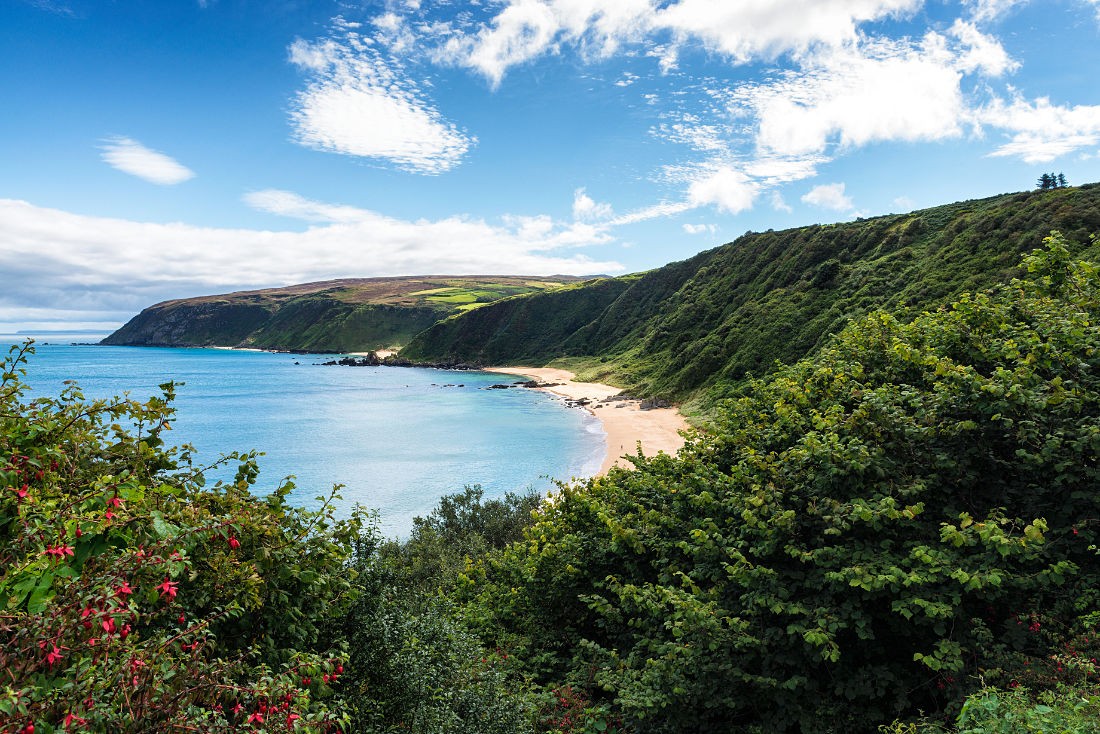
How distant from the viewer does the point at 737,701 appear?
9211mm

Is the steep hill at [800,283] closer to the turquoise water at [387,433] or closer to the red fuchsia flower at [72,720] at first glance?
the turquoise water at [387,433]

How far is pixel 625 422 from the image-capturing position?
70625 mm

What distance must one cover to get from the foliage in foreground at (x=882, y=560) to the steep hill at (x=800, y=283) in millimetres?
27258

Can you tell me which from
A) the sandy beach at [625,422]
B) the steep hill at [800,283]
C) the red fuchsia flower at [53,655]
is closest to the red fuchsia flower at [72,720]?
the red fuchsia flower at [53,655]

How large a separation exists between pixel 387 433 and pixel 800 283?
195 ft

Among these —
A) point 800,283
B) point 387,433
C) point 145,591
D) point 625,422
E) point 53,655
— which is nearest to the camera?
point 53,655

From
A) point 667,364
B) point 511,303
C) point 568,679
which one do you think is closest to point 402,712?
point 568,679

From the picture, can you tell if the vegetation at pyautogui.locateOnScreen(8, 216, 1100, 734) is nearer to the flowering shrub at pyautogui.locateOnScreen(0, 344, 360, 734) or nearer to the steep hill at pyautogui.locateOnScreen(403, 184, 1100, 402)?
the flowering shrub at pyautogui.locateOnScreen(0, 344, 360, 734)

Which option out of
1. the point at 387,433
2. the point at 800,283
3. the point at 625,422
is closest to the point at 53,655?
the point at 625,422

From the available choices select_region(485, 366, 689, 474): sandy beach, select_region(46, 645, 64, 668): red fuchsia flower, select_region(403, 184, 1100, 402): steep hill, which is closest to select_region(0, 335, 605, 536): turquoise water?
select_region(485, 366, 689, 474): sandy beach

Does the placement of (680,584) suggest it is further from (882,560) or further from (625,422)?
(625,422)

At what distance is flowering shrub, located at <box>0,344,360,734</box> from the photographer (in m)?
3.52

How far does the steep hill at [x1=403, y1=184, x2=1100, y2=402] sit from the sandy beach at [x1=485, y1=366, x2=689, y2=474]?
192 inches

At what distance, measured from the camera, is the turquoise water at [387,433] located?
49.0 metres
